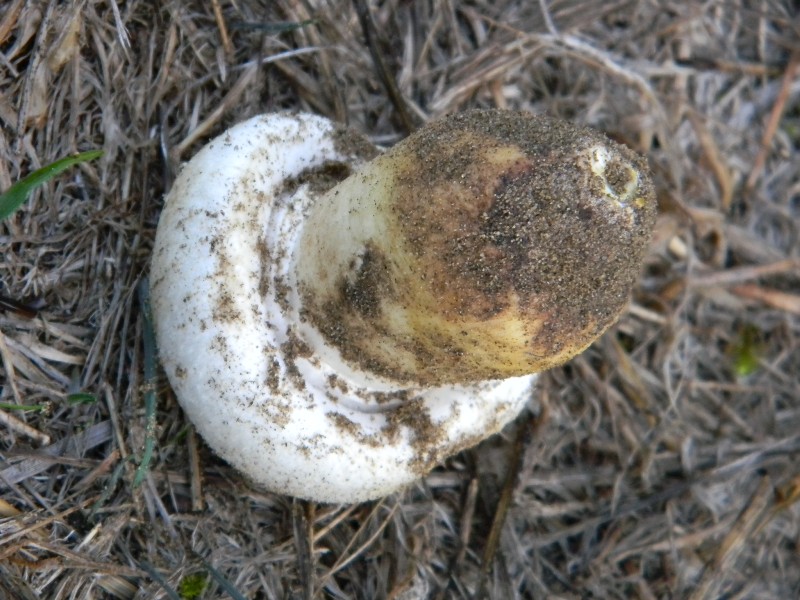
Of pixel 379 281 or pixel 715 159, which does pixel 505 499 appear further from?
pixel 715 159

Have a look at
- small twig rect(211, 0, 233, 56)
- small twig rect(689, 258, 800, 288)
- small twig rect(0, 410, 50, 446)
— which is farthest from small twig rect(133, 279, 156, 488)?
small twig rect(689, 258, 800, 288)

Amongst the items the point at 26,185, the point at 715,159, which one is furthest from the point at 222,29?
the point at 715,159

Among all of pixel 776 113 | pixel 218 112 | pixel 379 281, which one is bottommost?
pixel 776 113

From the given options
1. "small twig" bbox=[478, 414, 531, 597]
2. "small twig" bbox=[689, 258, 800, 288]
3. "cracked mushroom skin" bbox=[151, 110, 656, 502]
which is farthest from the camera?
"small twig" bbox=[689, 258, 800, 288]

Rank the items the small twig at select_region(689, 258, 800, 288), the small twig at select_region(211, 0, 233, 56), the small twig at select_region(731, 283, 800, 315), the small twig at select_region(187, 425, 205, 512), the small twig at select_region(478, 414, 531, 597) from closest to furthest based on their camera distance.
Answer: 1. the small twig at select_region(187, 425, 205, 512)
2. the small twig at select_region(211, 0, 233, 56)
3. the small twig at select_region(478, 414, 531, 597)
4. the small twig at select_region(689, 258, 800, 288)
5. the small twig at select_region(731, 283, 800, 315)

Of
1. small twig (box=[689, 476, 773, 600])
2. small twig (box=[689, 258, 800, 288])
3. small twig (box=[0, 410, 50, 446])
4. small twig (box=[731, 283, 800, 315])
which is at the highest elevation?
small twig (box=[0, 410, 50, 446])

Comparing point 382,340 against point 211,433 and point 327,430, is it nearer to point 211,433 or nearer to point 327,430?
point 327,430

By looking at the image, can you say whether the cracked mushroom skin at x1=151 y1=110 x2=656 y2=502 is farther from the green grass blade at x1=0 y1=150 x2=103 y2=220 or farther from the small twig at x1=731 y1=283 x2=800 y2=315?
the small twig at x1=731 y1=283 x2=800 y2=315

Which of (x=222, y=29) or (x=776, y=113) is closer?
(x=222, y=29)
